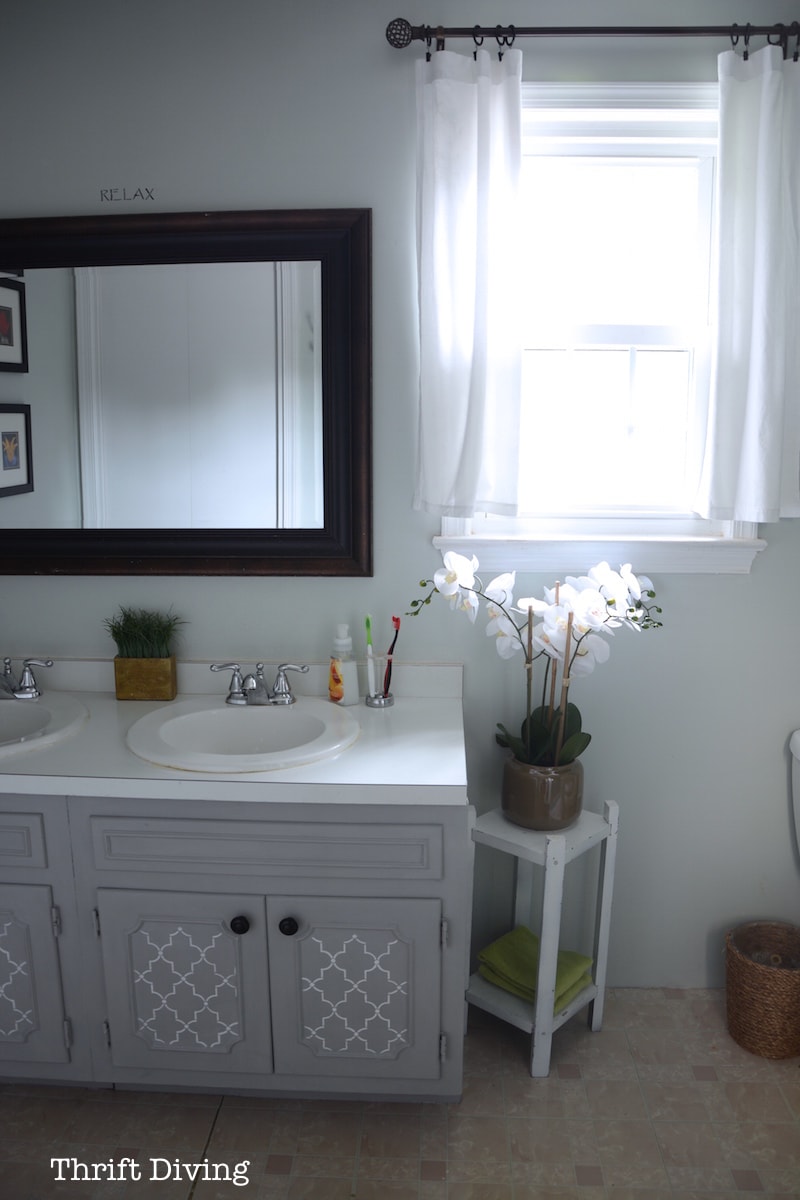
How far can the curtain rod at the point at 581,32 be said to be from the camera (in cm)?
209

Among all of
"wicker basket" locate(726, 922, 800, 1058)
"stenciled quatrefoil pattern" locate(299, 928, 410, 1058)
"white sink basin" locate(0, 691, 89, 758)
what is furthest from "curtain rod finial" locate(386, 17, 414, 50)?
"wicker basket" locate(726, 922, 800, 1058)

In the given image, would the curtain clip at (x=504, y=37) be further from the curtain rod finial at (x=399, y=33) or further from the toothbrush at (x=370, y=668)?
the toothbrush at (x=370, y=668)

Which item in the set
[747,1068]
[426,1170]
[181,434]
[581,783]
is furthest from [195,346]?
[747,1068]

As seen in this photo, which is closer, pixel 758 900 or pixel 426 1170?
pixel 426 1170

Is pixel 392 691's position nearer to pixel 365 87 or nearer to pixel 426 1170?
pixel 426 1170

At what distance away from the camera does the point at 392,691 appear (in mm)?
2408

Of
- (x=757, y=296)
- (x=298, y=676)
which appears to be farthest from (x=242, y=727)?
(x=757, y=296)

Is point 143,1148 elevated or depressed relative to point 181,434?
depressed

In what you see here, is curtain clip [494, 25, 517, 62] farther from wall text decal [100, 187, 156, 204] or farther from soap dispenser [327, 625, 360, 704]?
soap dispenser [327, 625, 360, 704]

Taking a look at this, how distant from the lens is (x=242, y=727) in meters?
2.28

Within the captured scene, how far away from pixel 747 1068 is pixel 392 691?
118 centimetres

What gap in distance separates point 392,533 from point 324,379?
0.39m

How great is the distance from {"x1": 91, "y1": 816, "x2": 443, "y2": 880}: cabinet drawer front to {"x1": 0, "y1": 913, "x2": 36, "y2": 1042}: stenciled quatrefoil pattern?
27cm

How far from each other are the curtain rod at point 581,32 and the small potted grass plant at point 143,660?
55.4 inches
